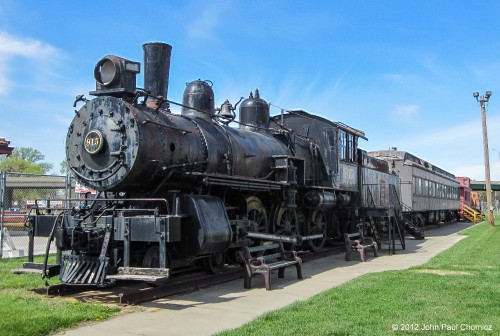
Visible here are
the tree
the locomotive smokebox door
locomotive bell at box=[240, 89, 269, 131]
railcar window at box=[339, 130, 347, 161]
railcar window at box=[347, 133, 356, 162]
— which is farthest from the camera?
the tree

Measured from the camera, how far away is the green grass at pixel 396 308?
5523 mm

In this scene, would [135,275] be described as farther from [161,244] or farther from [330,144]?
[330,144]

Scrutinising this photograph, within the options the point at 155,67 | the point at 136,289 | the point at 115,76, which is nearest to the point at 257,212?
the point at 136,289

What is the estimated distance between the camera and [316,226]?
14055 millimetres

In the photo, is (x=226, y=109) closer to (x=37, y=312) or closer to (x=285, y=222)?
(x=285, y=222)

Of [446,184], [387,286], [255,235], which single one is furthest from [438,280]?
[446,184]

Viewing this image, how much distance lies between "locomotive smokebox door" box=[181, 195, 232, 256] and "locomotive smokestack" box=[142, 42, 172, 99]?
2.44 m

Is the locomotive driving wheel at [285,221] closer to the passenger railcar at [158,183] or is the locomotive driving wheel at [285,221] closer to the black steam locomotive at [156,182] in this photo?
the passenger railcar at [158,183]

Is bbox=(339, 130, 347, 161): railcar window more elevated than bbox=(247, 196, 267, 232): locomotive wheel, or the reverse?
bbox=(339, 130, 347, 161): railcar window

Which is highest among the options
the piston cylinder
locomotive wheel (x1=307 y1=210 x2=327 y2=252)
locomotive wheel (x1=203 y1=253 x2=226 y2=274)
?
the piston cylinder

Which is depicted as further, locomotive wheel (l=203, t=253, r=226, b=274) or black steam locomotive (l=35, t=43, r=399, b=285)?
locomotive wheel (l=203, t=253, r=226, b=274)

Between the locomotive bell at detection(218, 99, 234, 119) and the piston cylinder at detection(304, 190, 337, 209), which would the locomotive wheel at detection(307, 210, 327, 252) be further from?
the locomotive bell at detection(218, 99, 234, 119)

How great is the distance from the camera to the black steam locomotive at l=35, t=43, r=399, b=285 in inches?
289

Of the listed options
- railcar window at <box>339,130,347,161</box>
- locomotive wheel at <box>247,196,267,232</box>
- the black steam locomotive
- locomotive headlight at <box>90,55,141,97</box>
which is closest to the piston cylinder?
the black steam locomotive
